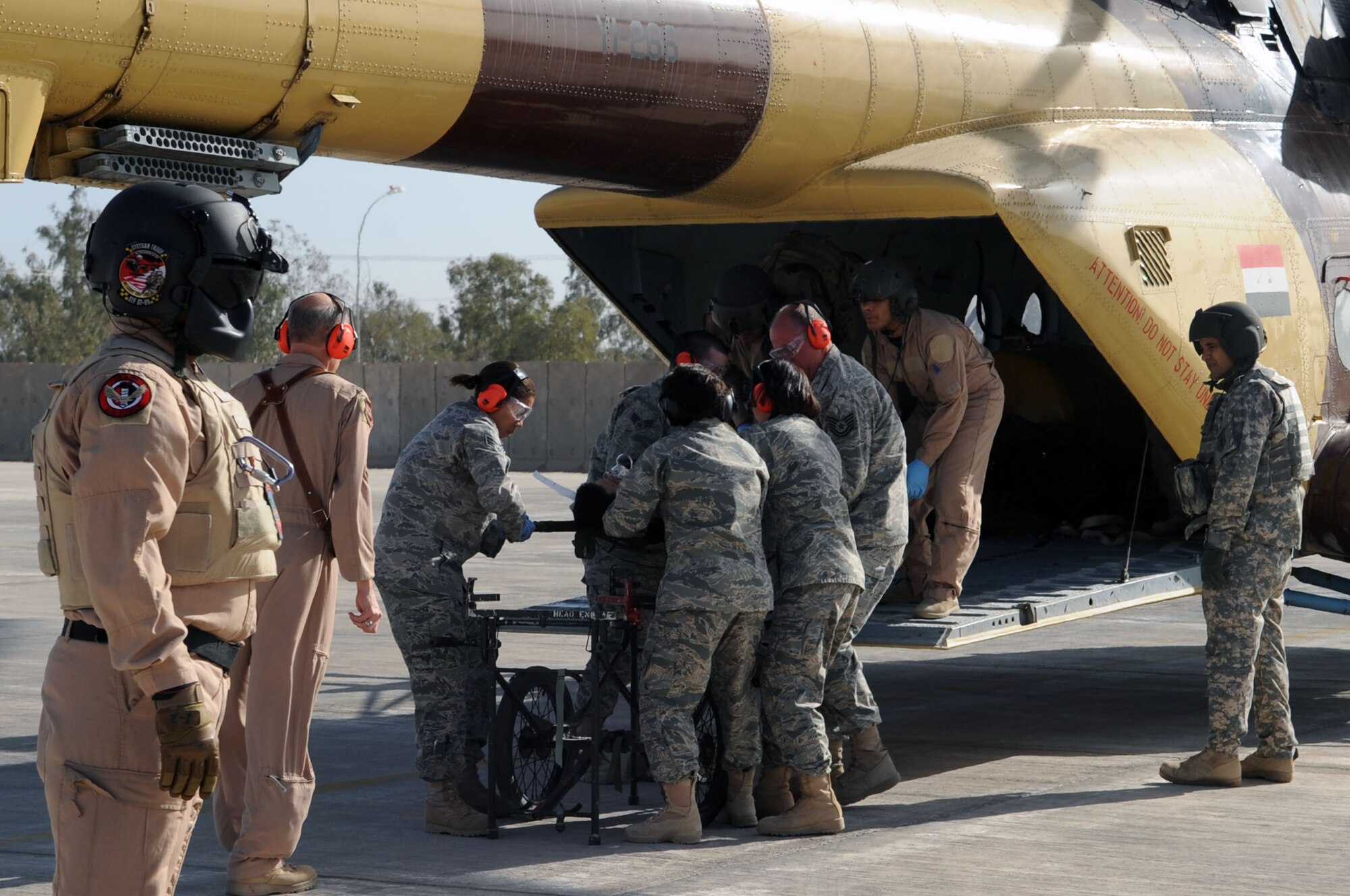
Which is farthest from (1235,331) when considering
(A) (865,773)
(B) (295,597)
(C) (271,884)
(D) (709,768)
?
(C) (271,884)

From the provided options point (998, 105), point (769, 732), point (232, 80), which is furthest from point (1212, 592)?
point (232, 80)

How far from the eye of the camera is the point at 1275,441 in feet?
26.3

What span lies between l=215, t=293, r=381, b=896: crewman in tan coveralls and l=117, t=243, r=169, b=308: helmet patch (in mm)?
1915

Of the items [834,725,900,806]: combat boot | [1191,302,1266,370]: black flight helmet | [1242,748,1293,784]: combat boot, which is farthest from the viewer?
[1242,748,1293,784]: combat boot

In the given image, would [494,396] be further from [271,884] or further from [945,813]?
[945,813]

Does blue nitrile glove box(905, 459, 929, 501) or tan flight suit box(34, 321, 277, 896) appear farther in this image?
blue nitrile glove box(905, 459, 929, 501)

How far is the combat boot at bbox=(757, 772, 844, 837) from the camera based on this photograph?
7.05 metres

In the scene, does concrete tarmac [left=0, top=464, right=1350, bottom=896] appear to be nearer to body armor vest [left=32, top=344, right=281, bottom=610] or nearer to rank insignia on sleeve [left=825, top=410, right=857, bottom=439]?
rank insignia on sleeve [left=825, top=410, right=857, bottom=439]

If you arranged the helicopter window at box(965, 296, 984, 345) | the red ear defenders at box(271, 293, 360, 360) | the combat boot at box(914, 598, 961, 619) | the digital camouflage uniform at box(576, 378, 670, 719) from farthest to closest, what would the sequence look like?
the helicopter window at box(965, 296, 984, 345), the combat boot at box(914, 598, 961, 619), the digital camouflage uniform at box(576, 378, 670, 719), the red ear defenders at box(271, 293, 360, 360)

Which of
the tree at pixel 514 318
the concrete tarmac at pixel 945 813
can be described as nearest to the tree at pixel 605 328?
the tree at pixel 514 318

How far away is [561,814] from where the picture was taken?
7.08m

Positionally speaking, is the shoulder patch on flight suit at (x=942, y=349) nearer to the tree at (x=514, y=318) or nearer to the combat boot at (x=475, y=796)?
the combat boot at (x=475, y=796)

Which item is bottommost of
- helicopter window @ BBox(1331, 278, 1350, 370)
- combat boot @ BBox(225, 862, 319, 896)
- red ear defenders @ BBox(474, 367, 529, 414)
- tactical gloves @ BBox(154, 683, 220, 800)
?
combat boot @ BBox(225, 862, 319, 896)

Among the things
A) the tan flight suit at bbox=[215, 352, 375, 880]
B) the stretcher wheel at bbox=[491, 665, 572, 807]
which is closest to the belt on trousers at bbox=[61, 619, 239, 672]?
the tan flight suit at bbox=[215, 352, 375, 880]
